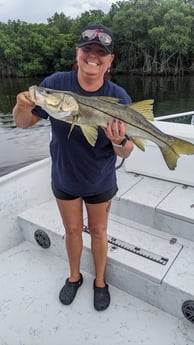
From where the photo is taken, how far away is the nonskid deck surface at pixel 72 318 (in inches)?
82.7

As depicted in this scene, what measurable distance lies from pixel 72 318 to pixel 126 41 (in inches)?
1935

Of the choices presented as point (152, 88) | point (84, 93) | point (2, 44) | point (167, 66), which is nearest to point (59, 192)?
point (84, 93)

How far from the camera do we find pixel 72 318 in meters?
2.27

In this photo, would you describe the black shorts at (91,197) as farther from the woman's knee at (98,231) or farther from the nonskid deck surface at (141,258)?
the nonskid deck surface at (141,258)

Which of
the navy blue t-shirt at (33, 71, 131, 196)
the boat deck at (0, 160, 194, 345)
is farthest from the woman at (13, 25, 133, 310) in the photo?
the boat deck at (0, 160, 194, 345)

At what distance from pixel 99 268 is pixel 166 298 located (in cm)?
57

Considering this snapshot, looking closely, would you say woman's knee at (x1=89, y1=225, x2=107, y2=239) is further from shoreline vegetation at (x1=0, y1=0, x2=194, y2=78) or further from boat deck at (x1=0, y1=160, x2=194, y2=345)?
shoreline vegetation at (x1=0, y1=0, x2=194, y2=78)

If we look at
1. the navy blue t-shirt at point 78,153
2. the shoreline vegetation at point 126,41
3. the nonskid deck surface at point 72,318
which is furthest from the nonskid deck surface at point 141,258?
the shoreline vegetation at point 126,41

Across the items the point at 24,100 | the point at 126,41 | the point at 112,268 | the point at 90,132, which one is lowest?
the point at 126,41

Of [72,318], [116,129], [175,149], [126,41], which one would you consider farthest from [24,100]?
[126,41]

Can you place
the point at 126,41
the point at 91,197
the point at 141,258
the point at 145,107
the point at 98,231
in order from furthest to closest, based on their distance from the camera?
the point at 126,41 → the point at 141,258 → the point at 98,231 → the point at 91,197 → the point at 145,107

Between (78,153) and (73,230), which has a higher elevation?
(78,153)

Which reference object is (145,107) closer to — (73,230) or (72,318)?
(73,230)

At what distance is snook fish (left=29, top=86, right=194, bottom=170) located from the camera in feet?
5.21
